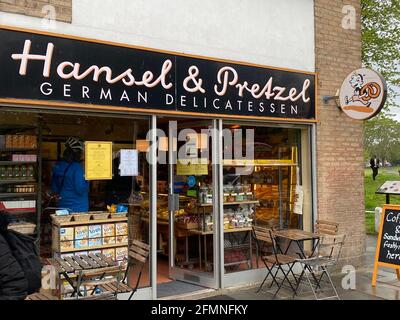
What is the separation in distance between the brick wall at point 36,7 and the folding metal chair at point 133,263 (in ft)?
9.11

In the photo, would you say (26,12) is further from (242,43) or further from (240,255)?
(240,255)

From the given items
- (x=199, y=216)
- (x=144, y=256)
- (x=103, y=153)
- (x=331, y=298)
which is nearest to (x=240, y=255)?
(x=199, y=216)

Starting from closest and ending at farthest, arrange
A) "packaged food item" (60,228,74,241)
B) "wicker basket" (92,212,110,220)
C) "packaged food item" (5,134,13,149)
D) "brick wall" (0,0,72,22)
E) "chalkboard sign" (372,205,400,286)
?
1. "brick wall" (0,0,72,22)
2. "packaged food item" (5,134,13,149)
3. "packaged food item" (60,228,74,241)
4. "wicker basket" (92,212,110,220)
5. "chalkboard sign" (372,205,400,286)

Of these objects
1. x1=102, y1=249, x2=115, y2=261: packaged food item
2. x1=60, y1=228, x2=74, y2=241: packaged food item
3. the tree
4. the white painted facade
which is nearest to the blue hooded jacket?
x1=60, y1=228, x2=74, y2=241: packaged food item

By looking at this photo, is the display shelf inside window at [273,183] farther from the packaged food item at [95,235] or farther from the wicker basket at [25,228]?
the wicker basket at [25,228]

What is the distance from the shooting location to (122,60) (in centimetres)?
545

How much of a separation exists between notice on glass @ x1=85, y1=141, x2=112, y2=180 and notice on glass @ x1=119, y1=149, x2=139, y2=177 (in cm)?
17

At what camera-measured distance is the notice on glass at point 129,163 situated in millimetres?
5691

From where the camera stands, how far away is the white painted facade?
17.5ft

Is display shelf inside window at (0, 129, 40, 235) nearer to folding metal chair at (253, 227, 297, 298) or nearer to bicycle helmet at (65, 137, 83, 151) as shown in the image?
bicycle helmet at (65, 137, 83, 151)

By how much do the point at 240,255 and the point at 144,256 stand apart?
209 centimetres

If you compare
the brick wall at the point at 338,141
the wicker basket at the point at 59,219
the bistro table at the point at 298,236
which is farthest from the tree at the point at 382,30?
the wicker basket at the point at 59,219

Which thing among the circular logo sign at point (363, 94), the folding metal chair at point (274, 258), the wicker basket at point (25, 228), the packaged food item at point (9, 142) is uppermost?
the circular logo sign at point (363, 94)
